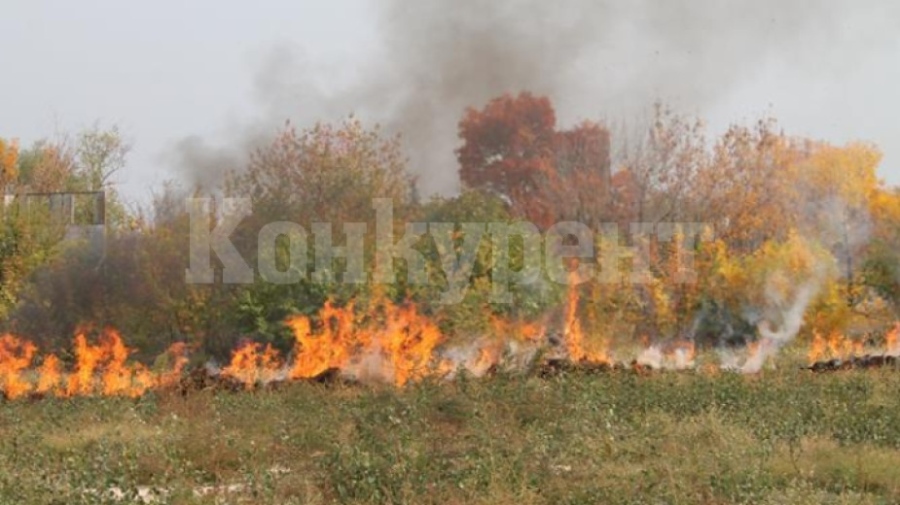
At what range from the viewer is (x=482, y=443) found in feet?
37.7

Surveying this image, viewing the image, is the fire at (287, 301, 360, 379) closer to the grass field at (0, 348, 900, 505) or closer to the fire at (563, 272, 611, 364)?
the grass field at (0, 348, 900, 505)

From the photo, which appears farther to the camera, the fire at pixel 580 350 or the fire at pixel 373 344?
the fire at pixel 580 350

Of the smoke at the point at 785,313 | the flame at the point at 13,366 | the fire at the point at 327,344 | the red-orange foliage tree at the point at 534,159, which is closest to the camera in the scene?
the flame at the point at 13,366

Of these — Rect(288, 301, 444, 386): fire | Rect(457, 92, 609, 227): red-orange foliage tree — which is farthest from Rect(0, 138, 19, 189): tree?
Rect(288, 301, 444, 386): fire

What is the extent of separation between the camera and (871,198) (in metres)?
31.2

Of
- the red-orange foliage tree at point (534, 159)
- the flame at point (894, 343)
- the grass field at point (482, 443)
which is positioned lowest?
the grass field at point (482, 443)

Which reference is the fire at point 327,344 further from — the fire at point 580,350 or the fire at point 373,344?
the fire at point 580,350

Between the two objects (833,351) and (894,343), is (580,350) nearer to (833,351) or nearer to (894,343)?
(833,351)

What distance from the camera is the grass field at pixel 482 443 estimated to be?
9703 millimetres

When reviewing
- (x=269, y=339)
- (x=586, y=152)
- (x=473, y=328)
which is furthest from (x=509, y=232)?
(x=586, y=152)

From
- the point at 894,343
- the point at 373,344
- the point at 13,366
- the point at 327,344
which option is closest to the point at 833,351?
the point at 894,343

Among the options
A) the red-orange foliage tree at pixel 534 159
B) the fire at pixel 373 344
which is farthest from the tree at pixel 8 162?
the fire at pixel 373 344

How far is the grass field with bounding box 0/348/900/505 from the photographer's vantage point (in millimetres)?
9703

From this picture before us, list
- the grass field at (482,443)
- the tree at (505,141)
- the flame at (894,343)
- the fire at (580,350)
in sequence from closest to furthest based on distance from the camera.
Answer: the grass field at (482,443) < the fire at (580,350) < the flame at (894,343) < the tree at (505,141)
